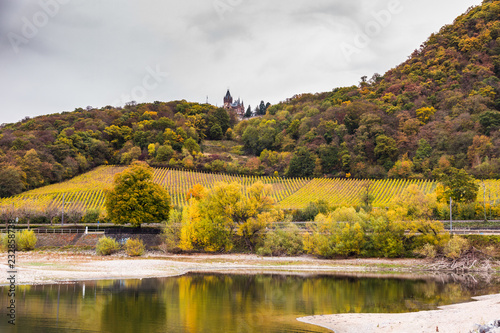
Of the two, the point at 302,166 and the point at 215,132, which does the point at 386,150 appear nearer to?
→ the point at 302,166

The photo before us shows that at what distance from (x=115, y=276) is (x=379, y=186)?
61082 millimetres

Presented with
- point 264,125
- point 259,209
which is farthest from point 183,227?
point 264,125

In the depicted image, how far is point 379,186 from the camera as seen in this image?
288ft

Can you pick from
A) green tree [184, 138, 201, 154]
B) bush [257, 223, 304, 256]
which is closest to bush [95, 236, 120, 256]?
bush [257, 223, 304, 256]

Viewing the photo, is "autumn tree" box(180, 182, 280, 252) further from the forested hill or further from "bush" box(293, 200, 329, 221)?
the forested hill

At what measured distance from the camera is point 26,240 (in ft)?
193

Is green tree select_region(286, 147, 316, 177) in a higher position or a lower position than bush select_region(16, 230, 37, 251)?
higher

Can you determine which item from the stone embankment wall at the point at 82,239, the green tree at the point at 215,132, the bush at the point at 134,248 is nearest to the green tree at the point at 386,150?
the stone embankment wall at the point at 82,239

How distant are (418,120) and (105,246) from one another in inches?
3196

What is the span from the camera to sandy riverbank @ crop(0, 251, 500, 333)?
22.8 m

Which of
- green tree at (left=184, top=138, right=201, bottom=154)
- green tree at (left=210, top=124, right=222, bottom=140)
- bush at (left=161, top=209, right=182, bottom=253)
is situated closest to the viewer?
bush at (left=161, top=209, right=182, bottom=253)

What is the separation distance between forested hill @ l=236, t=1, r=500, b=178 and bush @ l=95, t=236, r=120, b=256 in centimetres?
6036

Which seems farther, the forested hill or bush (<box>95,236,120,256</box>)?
the forested hill

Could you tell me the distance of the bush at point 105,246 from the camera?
5656 cm
